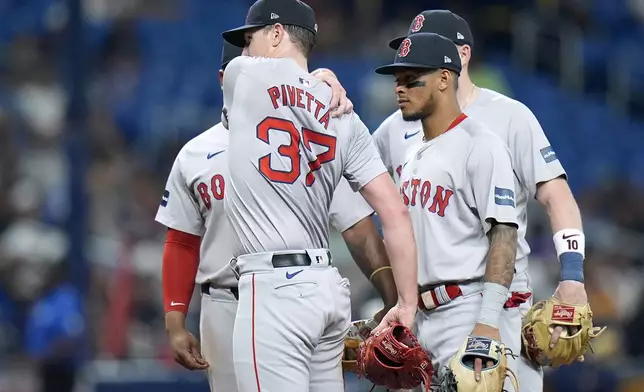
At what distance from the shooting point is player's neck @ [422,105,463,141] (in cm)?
403

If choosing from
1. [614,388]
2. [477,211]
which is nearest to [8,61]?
[614,388]

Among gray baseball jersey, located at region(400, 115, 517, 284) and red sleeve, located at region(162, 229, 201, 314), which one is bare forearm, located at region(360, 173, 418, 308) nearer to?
gray baseball jersey, located at region(400, 115, 517, 284)

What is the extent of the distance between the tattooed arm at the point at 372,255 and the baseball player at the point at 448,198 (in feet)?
0.51

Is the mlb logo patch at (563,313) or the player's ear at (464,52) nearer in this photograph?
the mlb logo patch at (563,313)

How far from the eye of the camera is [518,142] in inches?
171

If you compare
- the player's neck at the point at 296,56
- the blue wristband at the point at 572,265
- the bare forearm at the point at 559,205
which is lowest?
the blue wristband at the point at 572,265

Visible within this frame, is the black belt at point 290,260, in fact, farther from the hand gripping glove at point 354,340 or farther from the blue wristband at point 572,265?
the blue wristband at point 572,265

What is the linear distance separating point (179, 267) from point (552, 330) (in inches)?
54.5

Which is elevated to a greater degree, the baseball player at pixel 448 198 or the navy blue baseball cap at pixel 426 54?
the navy blue baseball cap at pixel 426 54

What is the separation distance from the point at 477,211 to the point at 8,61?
7.52 m

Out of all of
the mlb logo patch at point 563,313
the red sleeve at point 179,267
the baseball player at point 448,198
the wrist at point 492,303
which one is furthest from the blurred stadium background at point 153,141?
the wrist at point 492,303

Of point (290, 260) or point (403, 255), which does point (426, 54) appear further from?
point (290, 260)

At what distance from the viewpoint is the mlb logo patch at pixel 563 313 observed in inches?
161

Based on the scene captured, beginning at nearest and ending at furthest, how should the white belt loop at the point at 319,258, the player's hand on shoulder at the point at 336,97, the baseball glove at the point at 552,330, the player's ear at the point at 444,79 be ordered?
1. the white belt loop at the point at 319,258
2. the player's hand on shoulder at the point at 336,97
3. the player's ear at the point at 444,79
4. the baseball glove at the point at 552,330
